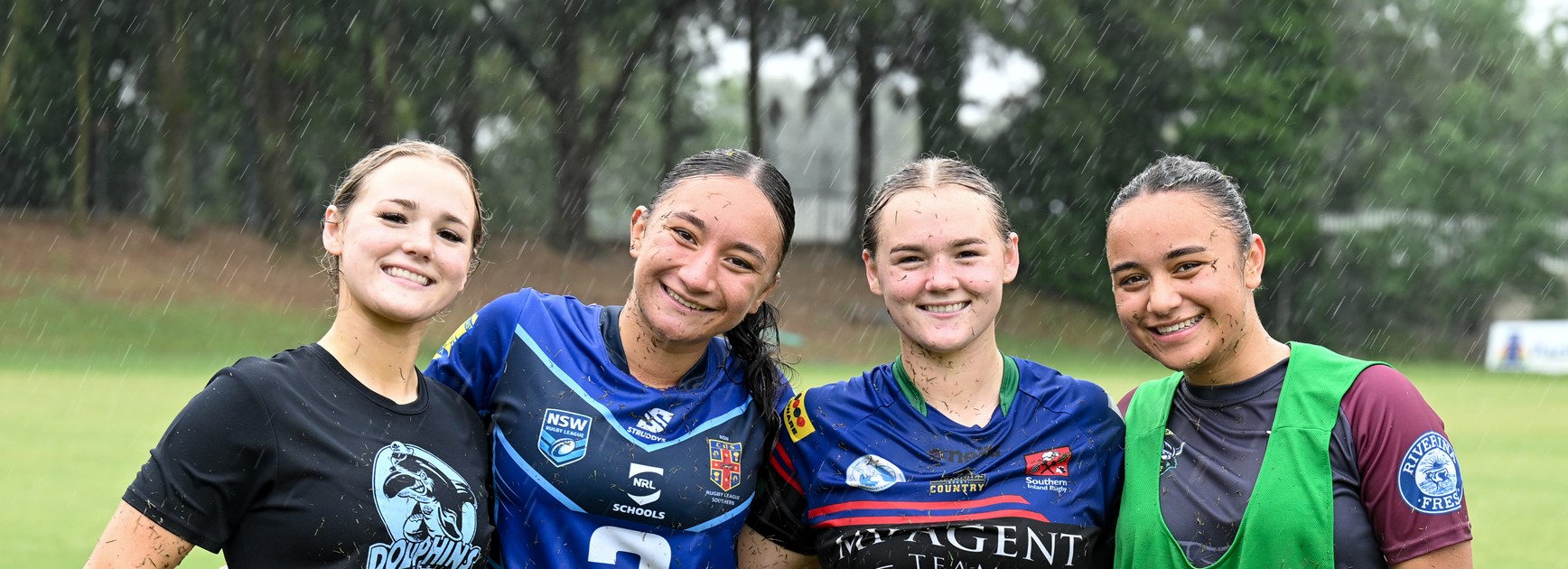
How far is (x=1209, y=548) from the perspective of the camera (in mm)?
2898

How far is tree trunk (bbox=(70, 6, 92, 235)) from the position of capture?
A: 27.0 m

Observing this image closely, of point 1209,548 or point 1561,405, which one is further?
point 1561,405

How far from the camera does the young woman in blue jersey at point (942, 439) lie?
120 inches

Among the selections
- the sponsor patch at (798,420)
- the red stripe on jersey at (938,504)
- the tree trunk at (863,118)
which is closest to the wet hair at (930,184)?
the sponsor patch at (798,420)

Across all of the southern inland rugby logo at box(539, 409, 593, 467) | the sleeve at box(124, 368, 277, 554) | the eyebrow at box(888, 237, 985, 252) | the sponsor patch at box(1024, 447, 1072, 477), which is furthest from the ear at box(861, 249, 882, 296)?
the sleeve at box(124, 368, 277, 554)

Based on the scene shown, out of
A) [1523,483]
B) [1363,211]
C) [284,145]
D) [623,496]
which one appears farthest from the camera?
[1363,211]

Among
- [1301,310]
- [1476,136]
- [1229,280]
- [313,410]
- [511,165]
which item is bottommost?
[313,410]

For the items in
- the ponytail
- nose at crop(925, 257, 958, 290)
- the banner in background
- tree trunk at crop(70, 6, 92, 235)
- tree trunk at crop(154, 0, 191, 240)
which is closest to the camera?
nose at crop(925, 257, 958, 290)

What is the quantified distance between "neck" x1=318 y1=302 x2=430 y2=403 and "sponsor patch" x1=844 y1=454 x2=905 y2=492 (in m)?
1.03

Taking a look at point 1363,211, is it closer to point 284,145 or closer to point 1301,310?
point 1301,310

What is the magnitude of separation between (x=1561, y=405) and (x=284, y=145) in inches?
967

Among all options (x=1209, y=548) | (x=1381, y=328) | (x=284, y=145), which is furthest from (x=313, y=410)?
(x=1381, y=328)

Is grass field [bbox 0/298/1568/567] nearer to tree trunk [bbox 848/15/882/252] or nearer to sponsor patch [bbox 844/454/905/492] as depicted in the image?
sponsor patch [bbox 844/454/905/492]

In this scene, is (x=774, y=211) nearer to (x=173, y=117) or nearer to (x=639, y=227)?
(x=639, y=227)
